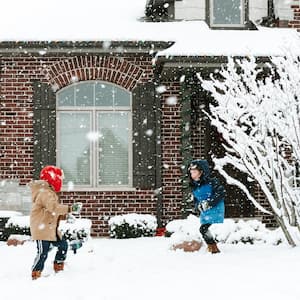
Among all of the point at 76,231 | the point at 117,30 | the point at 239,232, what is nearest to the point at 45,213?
the point at 76,231

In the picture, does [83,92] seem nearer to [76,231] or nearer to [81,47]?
[81,47]

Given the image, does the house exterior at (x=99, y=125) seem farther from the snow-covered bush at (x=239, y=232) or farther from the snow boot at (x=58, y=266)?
the snow boot at (x=58, y=266)

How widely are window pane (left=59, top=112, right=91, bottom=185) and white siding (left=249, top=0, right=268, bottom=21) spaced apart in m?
4.19

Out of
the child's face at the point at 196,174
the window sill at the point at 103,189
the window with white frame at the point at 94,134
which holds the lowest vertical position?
the window sill at the point at 103,189

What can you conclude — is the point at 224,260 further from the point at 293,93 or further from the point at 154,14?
the point at 154,14

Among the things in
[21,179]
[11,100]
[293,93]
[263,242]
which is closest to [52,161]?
[21,179]

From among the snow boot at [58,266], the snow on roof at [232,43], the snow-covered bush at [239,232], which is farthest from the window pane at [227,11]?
the snow boot at [58,266]

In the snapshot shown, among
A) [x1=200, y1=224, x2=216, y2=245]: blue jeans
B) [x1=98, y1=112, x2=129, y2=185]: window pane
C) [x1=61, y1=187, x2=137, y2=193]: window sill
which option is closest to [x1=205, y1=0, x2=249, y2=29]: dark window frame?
[x1=98, y1=112, x2=129, y2=185]: window pane

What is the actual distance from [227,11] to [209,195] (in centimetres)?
630

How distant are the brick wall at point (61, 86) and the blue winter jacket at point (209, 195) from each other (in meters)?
4.04

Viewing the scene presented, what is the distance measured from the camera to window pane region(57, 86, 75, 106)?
1214 cm

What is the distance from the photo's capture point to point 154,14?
1309 cm

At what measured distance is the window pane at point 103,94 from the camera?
40.0 ft

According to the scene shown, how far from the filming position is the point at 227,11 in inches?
517
